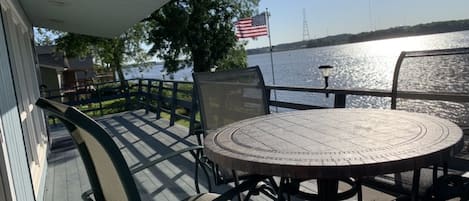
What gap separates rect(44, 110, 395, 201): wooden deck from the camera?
3.32m

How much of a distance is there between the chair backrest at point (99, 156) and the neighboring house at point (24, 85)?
2.78 feet

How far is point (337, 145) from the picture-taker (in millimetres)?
1520

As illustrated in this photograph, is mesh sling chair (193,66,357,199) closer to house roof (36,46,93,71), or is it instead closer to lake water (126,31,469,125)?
lake water (126,31,469,125)

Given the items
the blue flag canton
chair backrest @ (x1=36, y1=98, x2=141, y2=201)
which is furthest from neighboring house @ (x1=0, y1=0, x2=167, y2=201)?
the blue flag canton

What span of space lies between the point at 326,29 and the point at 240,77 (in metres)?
→ 34.5

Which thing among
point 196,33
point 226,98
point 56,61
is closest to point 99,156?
point 226,98

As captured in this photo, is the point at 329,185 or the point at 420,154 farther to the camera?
the point at 329,185

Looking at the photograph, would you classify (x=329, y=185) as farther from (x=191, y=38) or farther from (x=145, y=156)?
(x=191, y=38)

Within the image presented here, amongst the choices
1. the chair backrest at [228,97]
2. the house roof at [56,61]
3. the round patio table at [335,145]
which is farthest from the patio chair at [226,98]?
the house roof at [56,61]

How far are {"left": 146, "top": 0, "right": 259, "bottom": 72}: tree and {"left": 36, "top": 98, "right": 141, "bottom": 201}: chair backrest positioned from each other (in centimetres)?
1479

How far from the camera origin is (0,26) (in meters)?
2.59

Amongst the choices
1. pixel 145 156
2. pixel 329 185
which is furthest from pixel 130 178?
pixel 145 156

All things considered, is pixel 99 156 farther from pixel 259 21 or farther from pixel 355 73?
pixel 355 73

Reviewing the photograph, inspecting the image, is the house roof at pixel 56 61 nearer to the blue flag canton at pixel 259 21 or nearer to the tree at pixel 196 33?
the tree at pixel 196 33
